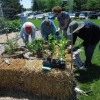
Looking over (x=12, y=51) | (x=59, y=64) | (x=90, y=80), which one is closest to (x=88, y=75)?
(x=90, y=80)

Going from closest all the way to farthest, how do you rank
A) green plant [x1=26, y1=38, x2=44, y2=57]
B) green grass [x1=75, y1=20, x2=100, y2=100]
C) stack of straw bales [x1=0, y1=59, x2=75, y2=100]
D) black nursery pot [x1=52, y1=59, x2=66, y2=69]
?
stack of straw bales [x1=0, y1=59, x2=75, y2=100], black nursery pot [x1=52, y1=59, x2=66, y2=69], green grass [x1=75, y1=20, x2=100, y2=100], green plant [x1=26, y1=38, x2=44, y2=57]

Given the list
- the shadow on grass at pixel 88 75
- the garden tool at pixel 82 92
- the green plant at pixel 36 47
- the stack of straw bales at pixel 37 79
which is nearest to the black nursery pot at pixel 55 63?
the stack of straw bales at pixel 37 79

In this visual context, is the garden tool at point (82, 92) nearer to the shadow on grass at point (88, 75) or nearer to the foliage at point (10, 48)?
the shadow on grass at point (88, 75)

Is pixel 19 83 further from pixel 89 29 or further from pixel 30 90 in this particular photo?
pixel 89 29

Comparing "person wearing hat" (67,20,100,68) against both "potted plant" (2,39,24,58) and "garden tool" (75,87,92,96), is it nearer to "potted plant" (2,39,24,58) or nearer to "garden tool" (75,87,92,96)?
"potted plant" (2,39,24,58)

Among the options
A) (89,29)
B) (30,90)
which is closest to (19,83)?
(30,90)

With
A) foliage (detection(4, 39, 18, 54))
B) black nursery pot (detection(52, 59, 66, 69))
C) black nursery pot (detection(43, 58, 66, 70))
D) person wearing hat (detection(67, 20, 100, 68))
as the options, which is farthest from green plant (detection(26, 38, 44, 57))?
black nursery pot (detection(52, 59, 66, 69))

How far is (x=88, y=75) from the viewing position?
761 centimetres

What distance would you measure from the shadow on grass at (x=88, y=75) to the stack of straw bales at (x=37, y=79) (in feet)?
4.33

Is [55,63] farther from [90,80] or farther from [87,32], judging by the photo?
[87,32]

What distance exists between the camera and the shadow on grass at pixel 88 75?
7.30 m

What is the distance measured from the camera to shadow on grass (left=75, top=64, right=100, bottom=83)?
23.9 ft

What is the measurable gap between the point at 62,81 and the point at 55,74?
8.4 inches

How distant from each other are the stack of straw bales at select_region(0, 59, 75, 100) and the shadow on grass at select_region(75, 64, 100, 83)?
1321 mm
